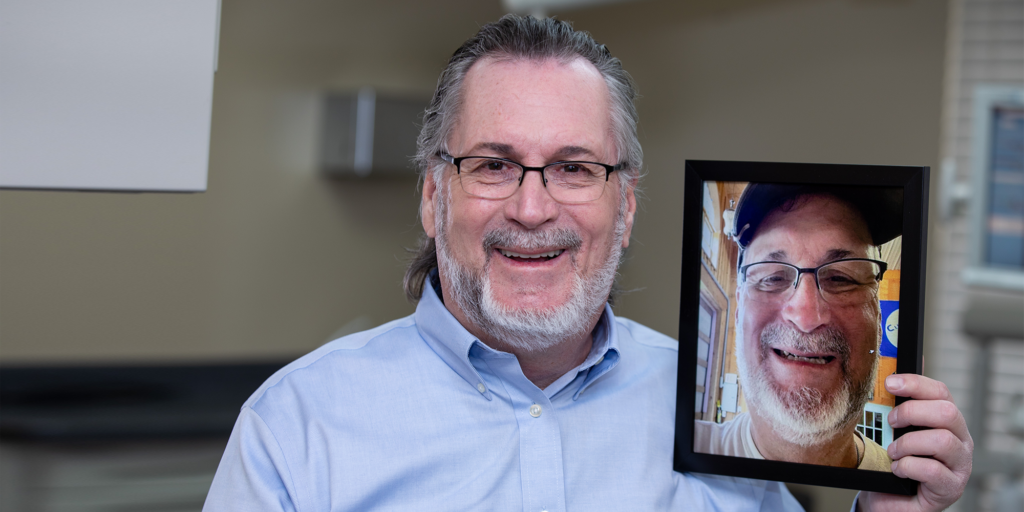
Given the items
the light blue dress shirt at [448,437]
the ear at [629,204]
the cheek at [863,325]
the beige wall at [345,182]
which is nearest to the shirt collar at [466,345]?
the light blue dress shirt at [448,437]

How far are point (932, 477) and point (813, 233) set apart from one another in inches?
14.6

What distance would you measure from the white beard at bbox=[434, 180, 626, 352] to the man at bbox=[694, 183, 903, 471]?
0.79 ft

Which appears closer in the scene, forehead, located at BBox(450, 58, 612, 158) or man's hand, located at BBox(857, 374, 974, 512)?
man's hand, located at BBox(857, 374, 974, 512)

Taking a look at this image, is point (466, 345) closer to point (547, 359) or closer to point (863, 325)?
point (547, 359)

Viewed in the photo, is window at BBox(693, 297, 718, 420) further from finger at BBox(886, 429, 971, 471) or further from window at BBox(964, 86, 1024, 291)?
window at BBox(964, 86, 1024, 291)

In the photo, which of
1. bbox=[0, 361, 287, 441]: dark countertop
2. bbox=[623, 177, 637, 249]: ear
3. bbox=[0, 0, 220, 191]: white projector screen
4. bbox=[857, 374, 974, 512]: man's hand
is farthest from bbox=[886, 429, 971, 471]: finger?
bbox=[0, 361, 287, 441]: dark countertop

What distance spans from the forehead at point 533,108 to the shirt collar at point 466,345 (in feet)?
0.89

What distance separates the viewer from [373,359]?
125cm

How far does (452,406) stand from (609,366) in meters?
0.29

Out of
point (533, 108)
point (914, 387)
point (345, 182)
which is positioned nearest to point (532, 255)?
point (533, 108)

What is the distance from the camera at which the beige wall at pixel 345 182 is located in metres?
2.43

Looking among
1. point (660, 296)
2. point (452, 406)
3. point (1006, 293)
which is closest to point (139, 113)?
point (452, 406)

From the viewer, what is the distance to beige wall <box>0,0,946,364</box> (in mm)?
2434

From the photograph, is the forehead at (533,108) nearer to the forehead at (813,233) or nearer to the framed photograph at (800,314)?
the framed photograph at (800,314)
